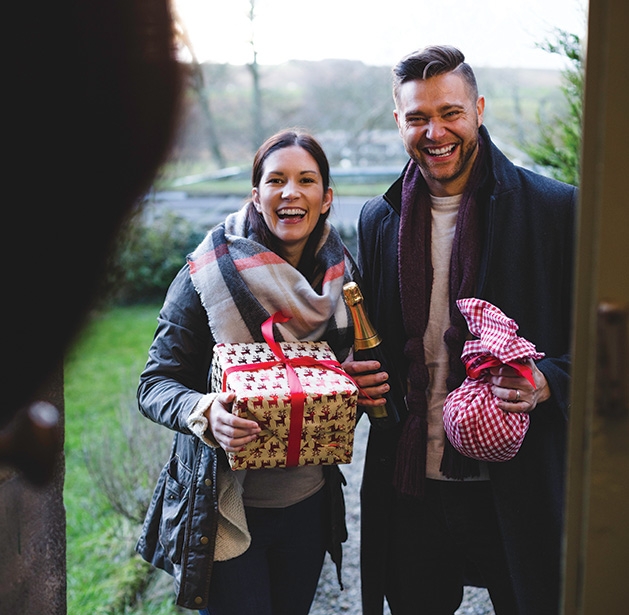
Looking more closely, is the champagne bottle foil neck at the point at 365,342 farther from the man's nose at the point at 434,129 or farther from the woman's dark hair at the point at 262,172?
the man's nose at the point at 434,129

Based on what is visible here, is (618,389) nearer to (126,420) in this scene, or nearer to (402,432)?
(402,432)

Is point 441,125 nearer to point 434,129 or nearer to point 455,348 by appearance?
point 434,129

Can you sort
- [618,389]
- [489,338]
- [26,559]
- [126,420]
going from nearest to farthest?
1. [618,389]
2. [26,559]
3. [489,338]
4. [126,420]

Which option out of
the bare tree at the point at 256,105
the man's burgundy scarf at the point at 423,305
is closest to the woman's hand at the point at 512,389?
the man's burgundy scarf at the point at 423,305

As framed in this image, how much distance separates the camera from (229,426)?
69.0 inches

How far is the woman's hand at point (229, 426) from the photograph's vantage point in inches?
68.1

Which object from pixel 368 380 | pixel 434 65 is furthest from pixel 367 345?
pixel 434 65

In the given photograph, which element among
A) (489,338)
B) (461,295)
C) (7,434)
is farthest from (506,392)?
(7,434)

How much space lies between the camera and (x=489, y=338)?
1.89 m

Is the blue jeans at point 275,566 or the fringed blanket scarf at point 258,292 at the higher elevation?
the fringed blanket scarf at point 258,292

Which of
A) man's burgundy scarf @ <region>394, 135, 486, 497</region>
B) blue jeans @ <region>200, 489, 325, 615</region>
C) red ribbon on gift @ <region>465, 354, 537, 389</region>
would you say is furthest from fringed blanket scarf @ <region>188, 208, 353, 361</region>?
blue jeans @ <region>200, 489, 325, 615</region>

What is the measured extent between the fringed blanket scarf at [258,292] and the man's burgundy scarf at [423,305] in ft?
0.73

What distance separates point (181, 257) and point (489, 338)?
25.0 ft

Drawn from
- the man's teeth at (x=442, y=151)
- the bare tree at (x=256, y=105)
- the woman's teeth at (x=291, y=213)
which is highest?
the bare tree at (x=256, y=105)
